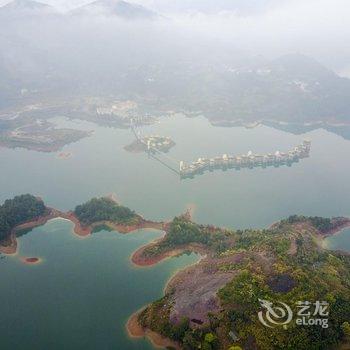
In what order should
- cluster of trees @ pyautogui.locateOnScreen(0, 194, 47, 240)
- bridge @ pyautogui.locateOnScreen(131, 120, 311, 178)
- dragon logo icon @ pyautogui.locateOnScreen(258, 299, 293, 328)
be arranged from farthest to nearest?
bridge @ pyautogui.locateOnScreen(131, 120, 311, 178) < cluster of trees @ pyautogui.locateOnScreen(0, 194, 47, 240) < dragon logo icon @ pyautogui.locateOnScreen(258, 299, 293, 328)

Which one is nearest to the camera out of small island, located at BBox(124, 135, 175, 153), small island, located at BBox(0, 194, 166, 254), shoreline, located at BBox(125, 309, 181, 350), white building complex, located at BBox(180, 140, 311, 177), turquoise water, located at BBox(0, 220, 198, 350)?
shoreline, located at BBox(125, 309, 181, 350)

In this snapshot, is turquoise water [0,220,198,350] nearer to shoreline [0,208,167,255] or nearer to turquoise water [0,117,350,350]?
turquoise water [0,117,350,350]

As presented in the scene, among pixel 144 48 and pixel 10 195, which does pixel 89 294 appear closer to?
pixel 10 195

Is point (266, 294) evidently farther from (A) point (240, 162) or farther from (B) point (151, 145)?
(B) point (151, 145)

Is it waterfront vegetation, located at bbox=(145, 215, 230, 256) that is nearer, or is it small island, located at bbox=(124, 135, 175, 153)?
waterfront vegetation, located at bbox=(145, 215, 230, 256)

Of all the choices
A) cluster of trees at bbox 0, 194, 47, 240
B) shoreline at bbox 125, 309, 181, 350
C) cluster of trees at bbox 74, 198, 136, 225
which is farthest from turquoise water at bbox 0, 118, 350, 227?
shoreline at bbox 125, 309, 181, 350

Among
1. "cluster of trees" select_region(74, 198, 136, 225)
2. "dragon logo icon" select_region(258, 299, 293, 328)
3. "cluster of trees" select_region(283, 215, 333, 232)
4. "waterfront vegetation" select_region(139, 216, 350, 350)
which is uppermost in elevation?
"dragon logo icon" select_region(258, 299, 293, 328)
